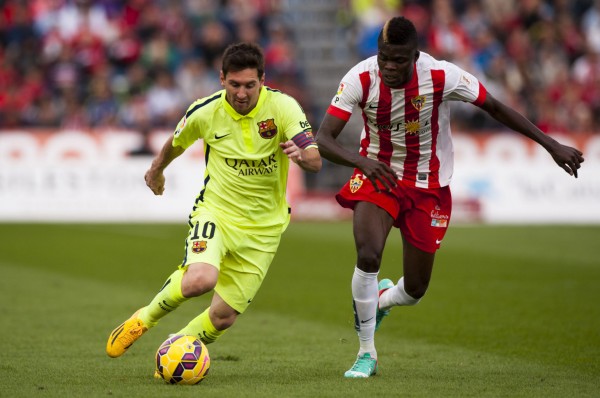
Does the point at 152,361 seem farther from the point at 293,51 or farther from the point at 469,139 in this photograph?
the point at 293,51

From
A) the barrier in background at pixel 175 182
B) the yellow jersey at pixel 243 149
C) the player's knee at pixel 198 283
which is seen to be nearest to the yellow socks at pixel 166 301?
the player's knee at pixel 198 283

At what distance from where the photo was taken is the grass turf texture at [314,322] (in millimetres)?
7285

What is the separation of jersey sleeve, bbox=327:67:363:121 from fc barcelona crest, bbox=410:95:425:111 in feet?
1.32

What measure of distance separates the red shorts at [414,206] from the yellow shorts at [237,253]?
2.30 ft

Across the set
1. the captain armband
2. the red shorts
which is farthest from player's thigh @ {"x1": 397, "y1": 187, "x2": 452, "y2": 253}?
the captain armband

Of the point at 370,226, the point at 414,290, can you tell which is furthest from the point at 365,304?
the point at 414,290

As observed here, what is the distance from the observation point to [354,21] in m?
26.2

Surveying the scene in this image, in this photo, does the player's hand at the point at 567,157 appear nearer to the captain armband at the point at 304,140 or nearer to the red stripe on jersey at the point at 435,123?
the red stripe on jersey at the point at 435,123

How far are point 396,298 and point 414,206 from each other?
33.1 inches

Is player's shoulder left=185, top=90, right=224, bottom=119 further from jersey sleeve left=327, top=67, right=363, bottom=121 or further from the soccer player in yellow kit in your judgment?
jersey sleeve left=327, top=67, right=363, bottom=121

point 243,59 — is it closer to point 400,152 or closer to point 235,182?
point 235,182

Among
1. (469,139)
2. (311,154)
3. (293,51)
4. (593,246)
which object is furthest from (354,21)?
(311,154)

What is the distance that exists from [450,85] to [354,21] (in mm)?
18433

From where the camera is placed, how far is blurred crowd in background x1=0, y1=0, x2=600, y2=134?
2278 centimetres
